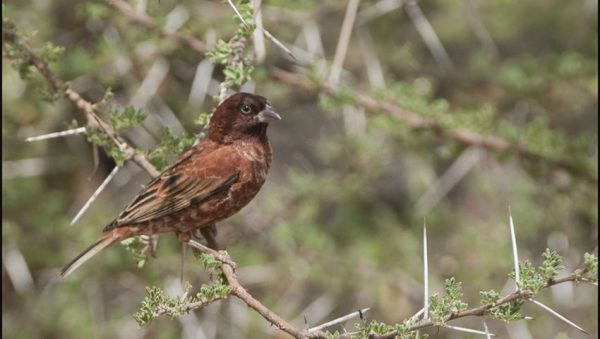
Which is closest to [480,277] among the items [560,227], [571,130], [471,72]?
[560,227]

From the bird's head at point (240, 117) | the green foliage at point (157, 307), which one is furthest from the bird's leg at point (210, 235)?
the green foliage at point (157, 307)

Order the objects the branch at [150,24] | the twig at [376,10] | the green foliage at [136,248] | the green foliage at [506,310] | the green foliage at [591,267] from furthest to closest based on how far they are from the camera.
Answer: the twig at [376,10] → the branch at [150,24] → the green foliage at [136,248] → the green foliage at [506,310] → the green foliage at [591,267]

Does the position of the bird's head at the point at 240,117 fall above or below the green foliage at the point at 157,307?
above

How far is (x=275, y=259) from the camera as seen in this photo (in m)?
7.38

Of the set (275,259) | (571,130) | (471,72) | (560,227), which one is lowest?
(275,259)

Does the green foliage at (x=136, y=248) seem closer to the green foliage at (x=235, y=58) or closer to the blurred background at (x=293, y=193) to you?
the green foliage at (x=235, y=58)

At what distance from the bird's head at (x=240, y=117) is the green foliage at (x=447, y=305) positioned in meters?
1.88

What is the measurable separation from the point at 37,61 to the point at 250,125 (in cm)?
108

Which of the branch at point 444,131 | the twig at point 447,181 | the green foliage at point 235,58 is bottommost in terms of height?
the green foliage at point 235,58

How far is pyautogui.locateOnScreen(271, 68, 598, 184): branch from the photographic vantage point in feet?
18.7

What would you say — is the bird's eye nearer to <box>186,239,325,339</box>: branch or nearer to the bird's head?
the bird's head

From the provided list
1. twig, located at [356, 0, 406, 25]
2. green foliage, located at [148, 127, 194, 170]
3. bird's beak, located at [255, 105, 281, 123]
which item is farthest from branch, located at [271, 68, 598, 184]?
green foliage, located at [148, 127, 194, 170]

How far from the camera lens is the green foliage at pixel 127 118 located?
436 cm

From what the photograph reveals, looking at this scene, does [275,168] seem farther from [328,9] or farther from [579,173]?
[579,173]
